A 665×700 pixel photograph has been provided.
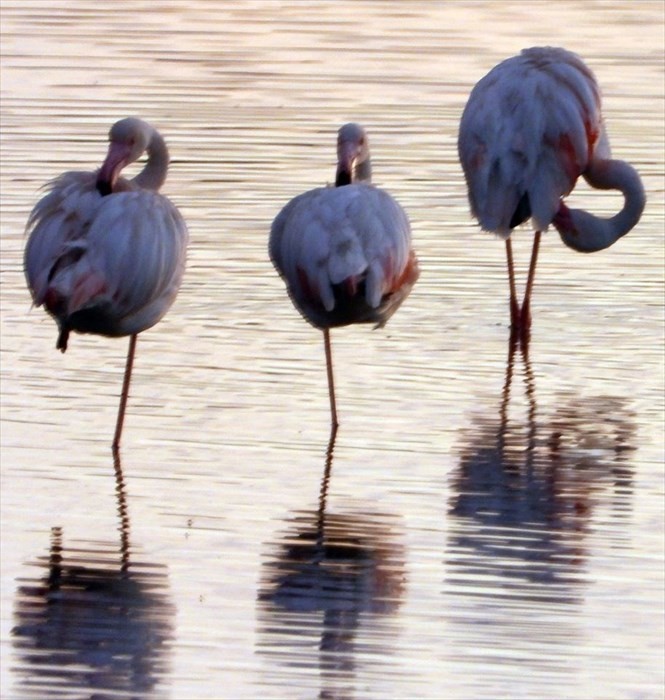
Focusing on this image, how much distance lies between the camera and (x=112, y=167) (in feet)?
27.5

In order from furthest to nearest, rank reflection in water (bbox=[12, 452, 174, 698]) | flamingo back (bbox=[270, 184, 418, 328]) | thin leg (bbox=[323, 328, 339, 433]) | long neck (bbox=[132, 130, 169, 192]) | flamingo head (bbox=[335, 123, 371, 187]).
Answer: long neck (bbox=[132, 130, 169, 192]) → flamingo head (bbox=[335, 123, 371, 187]) → thin leg (bbox=[323, 328, 339, 433]) → flamingo back (bbox=[270, 184, 418, 328]) → reflection in water (bbox=[12, 452, 174, 698])

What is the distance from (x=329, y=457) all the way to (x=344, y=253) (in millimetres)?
769

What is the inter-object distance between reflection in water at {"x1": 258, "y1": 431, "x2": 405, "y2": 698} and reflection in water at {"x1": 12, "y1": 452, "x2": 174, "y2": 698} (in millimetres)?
325

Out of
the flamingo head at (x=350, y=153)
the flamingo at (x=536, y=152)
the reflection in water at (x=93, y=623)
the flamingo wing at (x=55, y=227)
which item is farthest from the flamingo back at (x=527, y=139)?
the reflection in water at (x=93, y=623)

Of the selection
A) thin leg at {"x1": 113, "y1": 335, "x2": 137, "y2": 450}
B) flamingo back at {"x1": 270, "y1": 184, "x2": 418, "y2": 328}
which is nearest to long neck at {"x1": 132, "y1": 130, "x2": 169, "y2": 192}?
flamingo back at {"x1": 270, "y1": 184, "x2": 418, "y2": 328}

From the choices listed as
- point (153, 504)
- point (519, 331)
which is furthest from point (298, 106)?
point (153, 504)

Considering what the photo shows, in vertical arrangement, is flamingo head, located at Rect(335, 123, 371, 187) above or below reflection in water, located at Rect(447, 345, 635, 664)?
above

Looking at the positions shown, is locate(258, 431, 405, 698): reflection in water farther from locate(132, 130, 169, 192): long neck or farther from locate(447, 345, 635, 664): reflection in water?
locate(132, 130, 169, 192): long neck

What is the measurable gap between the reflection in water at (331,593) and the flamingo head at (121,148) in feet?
5.43

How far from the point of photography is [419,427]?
816 cm

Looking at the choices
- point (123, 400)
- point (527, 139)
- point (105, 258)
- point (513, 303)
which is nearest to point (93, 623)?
point (123, 400)

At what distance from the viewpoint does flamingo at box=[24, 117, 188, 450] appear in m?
7.85

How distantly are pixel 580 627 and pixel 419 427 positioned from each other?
209 cm

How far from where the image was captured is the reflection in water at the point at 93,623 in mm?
5723
